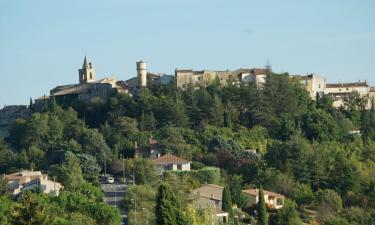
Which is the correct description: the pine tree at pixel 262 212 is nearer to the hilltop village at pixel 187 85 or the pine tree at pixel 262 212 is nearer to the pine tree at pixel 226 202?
the pine tree at pixel 226 202

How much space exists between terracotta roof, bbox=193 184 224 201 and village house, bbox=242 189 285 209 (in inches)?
61.9

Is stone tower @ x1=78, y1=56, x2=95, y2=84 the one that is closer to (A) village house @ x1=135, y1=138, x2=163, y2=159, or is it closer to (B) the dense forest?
(B) the dense forest

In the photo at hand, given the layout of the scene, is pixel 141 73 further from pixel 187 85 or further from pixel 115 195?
pixel 115 195

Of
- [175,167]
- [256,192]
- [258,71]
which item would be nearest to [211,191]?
[256,192]

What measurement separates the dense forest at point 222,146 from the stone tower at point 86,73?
26.1 ft

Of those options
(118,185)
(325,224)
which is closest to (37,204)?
(325,224)

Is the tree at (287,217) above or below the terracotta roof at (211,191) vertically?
below

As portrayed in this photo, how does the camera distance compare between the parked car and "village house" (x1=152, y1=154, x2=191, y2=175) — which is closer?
the parked car

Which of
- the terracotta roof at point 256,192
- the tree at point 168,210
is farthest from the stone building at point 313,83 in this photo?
the tree at point 168,210

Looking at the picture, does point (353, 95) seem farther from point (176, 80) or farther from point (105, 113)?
point (105, 113)

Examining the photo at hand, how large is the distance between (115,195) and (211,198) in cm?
604

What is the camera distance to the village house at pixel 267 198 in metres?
50.8

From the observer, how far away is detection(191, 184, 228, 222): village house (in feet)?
153

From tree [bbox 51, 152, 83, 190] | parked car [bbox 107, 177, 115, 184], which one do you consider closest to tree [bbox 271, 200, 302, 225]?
tree [bbox 51, 152, 83, 190]
